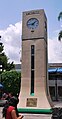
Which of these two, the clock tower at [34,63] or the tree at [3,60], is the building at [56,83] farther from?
the clock tower at [34,63]

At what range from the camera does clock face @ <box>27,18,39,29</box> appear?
22.0 meters

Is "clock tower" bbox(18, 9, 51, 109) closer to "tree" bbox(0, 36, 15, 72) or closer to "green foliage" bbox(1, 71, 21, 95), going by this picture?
"green foliage" bbox(1, 71, 21, 95)

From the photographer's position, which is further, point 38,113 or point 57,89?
point 57,89

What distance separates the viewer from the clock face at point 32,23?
22047 millimetres

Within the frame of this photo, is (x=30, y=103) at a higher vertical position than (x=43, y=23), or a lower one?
lower

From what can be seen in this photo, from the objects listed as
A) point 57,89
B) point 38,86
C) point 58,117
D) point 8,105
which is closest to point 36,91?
point 38,86

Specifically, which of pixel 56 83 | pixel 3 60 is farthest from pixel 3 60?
pixel 56 83

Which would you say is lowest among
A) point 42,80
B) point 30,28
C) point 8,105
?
point 42,80

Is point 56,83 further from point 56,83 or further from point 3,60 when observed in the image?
point 3,60

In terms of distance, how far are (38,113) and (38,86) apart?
7.36ft

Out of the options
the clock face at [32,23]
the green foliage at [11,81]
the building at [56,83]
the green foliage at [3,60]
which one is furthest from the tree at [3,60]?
the clock face at [32,23]

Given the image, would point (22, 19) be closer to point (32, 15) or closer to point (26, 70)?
point (32, 15)

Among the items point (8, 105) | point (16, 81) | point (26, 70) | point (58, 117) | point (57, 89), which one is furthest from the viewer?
point (57, 89)

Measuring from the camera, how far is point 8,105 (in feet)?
17.3
